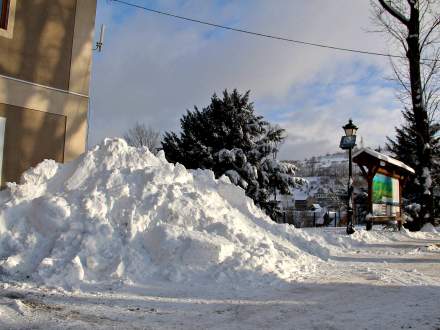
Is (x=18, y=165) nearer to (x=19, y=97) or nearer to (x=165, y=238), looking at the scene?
(x=19, y=97)

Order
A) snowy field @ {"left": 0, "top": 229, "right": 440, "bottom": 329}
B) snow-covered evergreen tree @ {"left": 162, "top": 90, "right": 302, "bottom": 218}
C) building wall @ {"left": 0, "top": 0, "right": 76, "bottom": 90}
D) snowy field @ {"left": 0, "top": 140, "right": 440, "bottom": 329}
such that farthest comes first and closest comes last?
1. snow-covered evergreen tree @ {"left": 162, "top": 90, "right": 302, "bottom": 218}
2. building wall @ {"left": 0, "top": 0, "right": 76, "bottom": 90}
3. snowy field @ {"left": 0, "top": 140, "right": 440, "bottom": 329}
4. snowy field @ {"left": 0, "top": 229, "right": 440, "bottom": 329}

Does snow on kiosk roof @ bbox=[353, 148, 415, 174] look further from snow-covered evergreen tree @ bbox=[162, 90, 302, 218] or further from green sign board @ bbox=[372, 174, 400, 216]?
snow-covered evergreen tree @ bbox=[162, 90, 302, 218]

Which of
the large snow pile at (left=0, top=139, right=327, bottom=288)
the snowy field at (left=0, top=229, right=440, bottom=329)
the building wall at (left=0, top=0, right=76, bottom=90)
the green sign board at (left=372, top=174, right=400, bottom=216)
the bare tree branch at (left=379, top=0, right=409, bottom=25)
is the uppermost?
the bare tree branch at (left=379, top=0, right=409, bottom=25)

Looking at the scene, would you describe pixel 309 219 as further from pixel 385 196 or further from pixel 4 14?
pixel 4 14

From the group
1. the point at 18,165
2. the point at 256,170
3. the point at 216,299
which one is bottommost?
the point at 216,299

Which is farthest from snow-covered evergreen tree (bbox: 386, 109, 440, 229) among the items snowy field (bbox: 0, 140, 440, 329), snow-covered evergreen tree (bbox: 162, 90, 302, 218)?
snowy field (bbox: 0, 140, 440, 329)

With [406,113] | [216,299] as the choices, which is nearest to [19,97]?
[216,299]

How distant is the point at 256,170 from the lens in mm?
22047

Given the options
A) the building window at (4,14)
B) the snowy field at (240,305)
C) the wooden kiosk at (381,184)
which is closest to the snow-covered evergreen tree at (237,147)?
the wooden kiosk at (381,184)

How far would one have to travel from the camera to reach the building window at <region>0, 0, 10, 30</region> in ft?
32.2

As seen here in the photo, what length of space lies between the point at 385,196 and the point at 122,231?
12.4m

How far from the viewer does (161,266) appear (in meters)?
6.71

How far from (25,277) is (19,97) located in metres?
5.19

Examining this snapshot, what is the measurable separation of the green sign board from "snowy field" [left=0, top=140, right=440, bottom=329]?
6.34m
